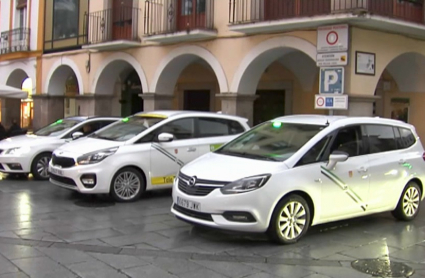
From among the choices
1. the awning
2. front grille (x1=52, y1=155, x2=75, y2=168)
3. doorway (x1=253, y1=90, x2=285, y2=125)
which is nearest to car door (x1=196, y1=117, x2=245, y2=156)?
front grille (x1=52, y1=155, x2=75, y2=168)

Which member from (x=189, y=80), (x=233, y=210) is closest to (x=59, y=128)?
(x=233, y=210)

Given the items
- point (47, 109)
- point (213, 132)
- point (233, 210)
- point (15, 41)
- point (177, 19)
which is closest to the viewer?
point (233, 210)

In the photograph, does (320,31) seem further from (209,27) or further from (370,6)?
(209,27)

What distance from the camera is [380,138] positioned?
324 inches

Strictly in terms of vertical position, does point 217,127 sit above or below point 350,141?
above

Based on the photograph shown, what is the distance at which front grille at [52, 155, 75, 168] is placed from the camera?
945cm

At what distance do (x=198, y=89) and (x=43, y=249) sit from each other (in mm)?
13861

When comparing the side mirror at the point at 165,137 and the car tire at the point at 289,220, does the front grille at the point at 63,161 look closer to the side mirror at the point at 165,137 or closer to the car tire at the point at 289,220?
the side mirror at the point at 165,137

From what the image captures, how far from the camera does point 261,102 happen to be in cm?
1795

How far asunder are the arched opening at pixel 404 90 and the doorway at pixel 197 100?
609cm

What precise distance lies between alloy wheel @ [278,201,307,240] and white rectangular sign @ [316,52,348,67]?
233 inches

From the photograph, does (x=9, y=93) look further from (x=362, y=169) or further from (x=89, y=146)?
(x=362, y=169)

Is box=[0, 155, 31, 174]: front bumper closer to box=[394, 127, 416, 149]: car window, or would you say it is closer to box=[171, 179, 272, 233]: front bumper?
box=[171, 179, 272, 233]: front bumper

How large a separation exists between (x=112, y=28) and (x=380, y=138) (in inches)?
480
